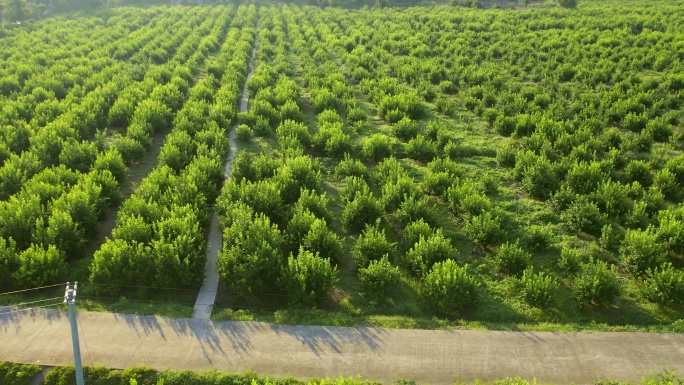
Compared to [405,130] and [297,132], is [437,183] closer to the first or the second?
[405,130]

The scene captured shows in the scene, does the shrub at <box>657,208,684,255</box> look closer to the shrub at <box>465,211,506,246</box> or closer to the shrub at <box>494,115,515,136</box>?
the shrub at <box>465,211,506,246</box>

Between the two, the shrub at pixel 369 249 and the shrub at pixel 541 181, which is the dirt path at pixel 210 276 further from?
the shrub at pixel 541 181

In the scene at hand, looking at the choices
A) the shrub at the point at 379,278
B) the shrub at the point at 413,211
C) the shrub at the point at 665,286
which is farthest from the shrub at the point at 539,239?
the shrub at the point at 379,278

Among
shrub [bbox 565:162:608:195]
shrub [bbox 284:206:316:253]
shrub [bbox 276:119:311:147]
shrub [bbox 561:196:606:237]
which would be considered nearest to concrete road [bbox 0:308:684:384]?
shrub [bbox 284:206:316:253]

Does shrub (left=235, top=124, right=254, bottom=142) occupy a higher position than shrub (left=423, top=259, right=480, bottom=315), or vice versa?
shrub (left=235, top=124, right=254, bottom=142)

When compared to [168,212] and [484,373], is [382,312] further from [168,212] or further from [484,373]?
[168,212]

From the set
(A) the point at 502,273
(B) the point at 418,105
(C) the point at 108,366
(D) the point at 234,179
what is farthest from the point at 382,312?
(B) the point at 418,105
